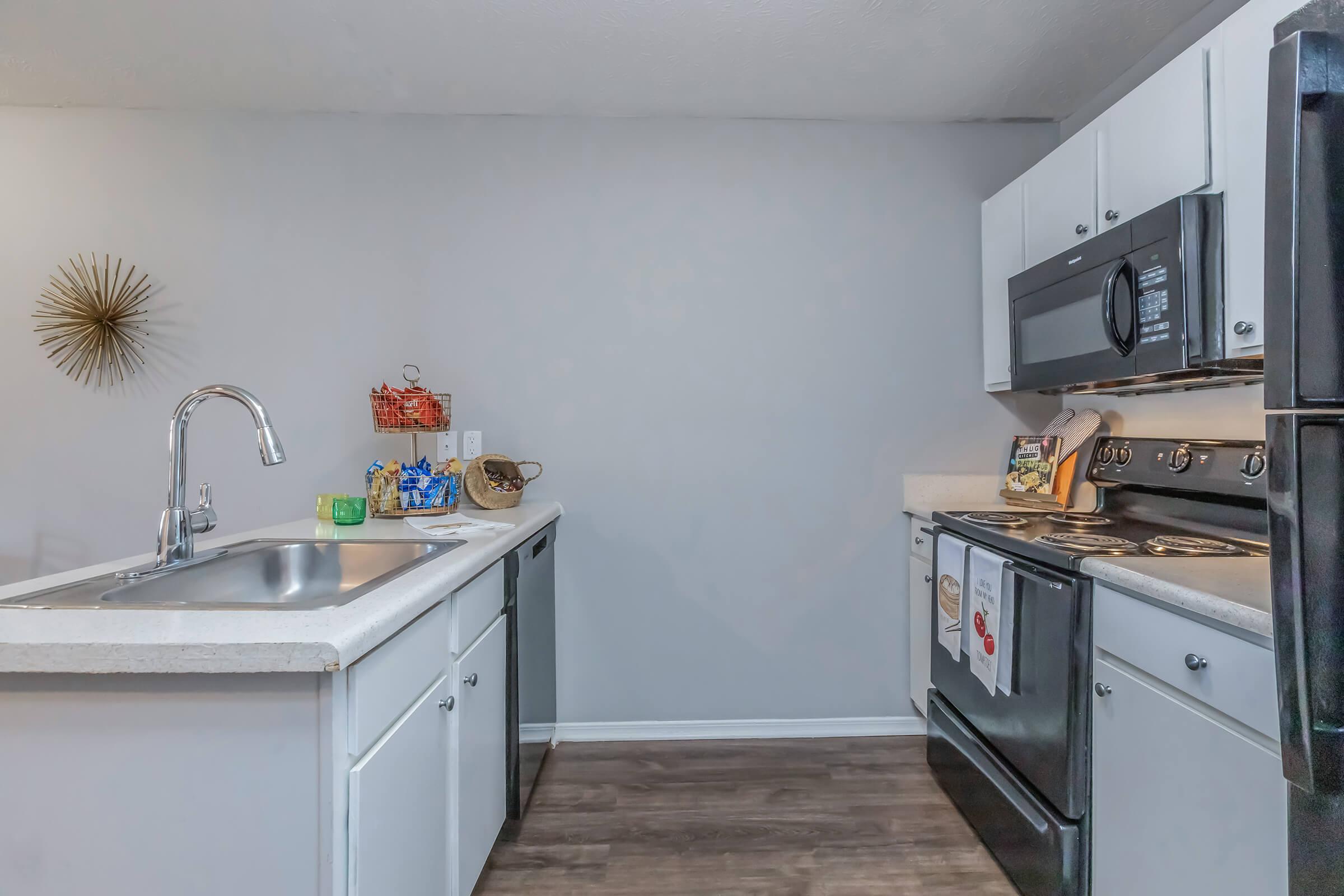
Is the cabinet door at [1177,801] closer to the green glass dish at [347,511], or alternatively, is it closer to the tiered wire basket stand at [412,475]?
the tiered wire basket stand at [412,475]

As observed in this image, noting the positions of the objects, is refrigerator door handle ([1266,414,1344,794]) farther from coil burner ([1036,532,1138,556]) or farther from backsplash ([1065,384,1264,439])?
backsplash ([1065,384,1264,439])

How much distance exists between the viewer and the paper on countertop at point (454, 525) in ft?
5.55

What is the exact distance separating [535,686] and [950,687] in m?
1.30

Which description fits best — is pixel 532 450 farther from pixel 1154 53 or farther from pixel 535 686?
pixel 1154 53

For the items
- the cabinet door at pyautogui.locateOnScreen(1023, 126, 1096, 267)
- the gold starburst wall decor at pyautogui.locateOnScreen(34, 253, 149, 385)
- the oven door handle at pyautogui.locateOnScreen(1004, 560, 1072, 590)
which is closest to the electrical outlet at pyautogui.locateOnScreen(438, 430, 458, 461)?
the gold starburst wall decor at pyautogui.locateOnScreen(34, 253, 149, 385)

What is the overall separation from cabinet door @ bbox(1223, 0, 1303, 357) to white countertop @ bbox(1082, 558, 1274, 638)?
0.48 meters

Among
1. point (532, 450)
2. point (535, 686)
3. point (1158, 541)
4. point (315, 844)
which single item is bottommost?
point (535, 686)

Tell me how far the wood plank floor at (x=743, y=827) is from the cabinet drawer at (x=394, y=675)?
0.82 metres

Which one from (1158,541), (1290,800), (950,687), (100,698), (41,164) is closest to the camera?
(1290,800)

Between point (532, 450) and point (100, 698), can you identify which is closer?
point (100, 698)

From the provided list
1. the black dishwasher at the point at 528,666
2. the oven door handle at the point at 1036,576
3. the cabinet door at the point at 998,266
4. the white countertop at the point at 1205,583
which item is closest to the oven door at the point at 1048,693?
the oven door handle at the point at 1036,576

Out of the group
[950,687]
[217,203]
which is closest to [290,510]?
[217,203]

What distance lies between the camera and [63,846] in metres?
0.81

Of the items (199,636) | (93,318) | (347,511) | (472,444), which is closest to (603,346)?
(472,444)
